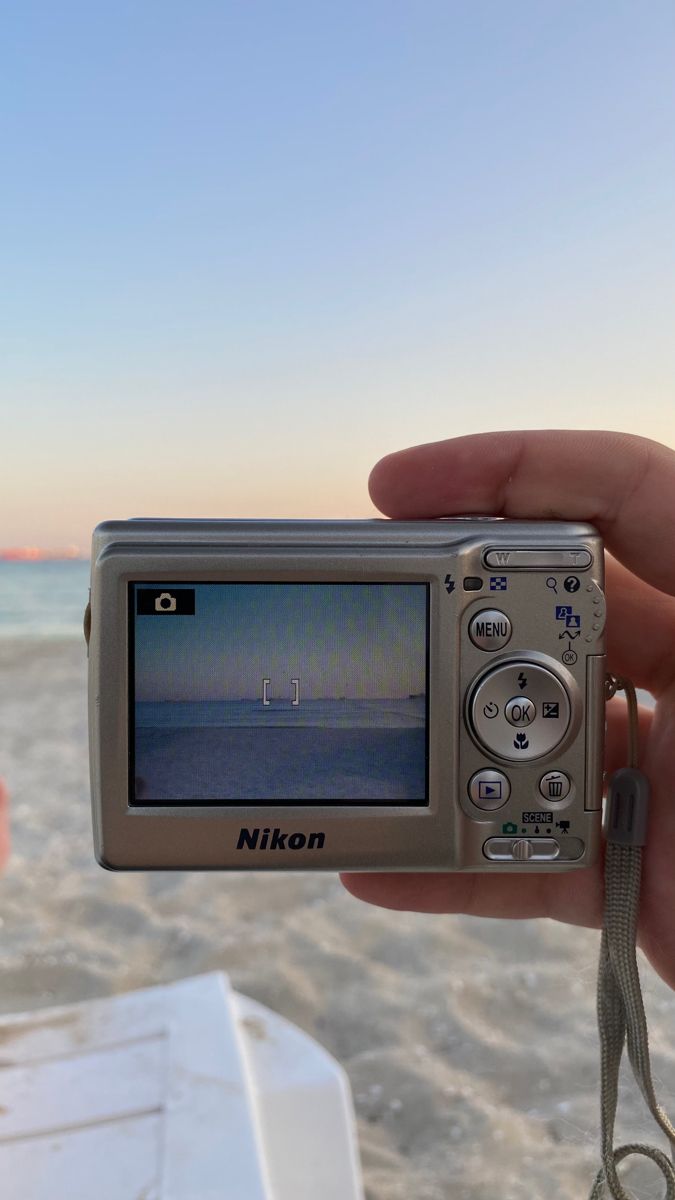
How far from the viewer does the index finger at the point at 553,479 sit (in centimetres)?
71

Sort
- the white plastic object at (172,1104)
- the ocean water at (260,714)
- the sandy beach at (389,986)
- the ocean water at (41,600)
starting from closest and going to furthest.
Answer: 1. the ocean water at (260,714)
2. the white plastic object at (172,1104)
3. the sandy beach at (389,986)
4. the ocean water at (41,600)

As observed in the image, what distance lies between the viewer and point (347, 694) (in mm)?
663

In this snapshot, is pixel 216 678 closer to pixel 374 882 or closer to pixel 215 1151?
pixel 374 882

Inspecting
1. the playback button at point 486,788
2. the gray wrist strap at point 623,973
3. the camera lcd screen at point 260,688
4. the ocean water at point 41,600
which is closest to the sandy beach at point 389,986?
the gray wrist strap at point 623,973

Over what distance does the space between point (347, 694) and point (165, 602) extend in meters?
0.14

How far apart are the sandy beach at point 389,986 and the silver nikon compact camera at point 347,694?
274 millimetres

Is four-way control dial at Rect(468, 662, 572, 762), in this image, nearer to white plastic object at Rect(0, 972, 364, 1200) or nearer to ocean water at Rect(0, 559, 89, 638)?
white plastic object at Rect(0, 972, 364, 1200)

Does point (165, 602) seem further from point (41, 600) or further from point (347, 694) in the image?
point (41, 600)

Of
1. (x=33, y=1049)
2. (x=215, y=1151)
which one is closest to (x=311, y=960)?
(x=33, y=1049)

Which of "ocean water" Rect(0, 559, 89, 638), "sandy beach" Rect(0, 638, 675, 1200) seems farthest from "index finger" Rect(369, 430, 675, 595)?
"ocean water" Rect(0, 559, 89, 638)

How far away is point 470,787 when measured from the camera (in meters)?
0.68

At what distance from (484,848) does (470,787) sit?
0.15 ft

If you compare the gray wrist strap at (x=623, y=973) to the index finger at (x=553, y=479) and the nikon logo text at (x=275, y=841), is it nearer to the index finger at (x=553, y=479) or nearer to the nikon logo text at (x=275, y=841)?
the index finger at (x=553, y=479)

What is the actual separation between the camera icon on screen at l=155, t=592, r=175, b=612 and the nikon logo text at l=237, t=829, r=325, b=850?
16 centimetres
